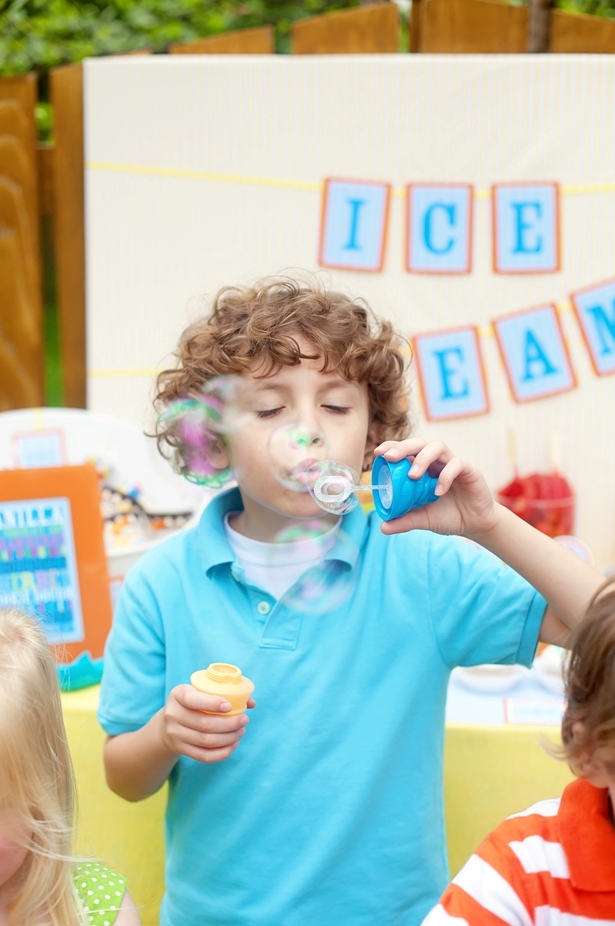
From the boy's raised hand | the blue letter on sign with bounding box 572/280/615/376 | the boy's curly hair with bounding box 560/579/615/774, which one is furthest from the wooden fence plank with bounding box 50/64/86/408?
the boy's curly hair with bounding box 560/579/615/774

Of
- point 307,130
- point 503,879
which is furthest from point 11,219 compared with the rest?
point 503,879

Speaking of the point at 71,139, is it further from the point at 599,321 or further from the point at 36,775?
the point at 36,775

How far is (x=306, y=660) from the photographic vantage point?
113 cm

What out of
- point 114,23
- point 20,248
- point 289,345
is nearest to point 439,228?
point 20,248

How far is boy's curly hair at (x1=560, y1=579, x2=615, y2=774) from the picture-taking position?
802 millimetres

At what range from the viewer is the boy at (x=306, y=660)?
1102 millimetres

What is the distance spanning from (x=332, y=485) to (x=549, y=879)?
17.3 inches

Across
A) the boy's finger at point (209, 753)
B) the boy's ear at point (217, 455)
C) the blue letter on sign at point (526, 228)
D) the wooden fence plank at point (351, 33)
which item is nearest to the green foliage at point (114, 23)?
the wooden fence plank at point (351, 33)

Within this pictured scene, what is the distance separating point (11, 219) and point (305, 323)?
174 cm

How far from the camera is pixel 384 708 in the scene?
1.13m

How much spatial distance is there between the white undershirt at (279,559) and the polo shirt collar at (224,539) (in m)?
0.01

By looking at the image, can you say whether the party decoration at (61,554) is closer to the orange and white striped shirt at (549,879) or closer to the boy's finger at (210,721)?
the boy's finger at (210,721)

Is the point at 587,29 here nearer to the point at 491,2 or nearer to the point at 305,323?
the point at 491,2

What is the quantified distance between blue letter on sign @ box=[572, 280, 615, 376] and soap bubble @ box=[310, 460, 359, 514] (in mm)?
1609
